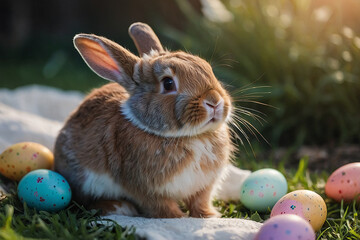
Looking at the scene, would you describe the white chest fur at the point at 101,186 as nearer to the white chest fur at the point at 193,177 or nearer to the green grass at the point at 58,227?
the green grass at the point at 58,227

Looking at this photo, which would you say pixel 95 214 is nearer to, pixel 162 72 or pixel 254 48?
pixel 162 72

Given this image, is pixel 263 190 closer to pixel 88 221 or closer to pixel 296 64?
Answer: pixel 88 221

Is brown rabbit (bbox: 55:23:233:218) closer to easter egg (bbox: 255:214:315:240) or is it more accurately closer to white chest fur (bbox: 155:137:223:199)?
white chest fur (bbox: 155:137:223:199)

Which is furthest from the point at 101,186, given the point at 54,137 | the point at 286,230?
the point at 286,230

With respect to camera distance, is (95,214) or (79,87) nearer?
(95,214)

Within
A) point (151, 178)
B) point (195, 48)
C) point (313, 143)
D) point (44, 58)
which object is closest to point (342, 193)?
point (151, 178)

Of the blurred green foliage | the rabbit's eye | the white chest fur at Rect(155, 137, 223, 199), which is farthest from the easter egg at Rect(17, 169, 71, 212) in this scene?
the blurred green foliage
